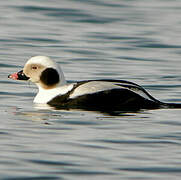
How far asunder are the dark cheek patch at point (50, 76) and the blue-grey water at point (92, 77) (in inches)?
17.4

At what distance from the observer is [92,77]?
14.9 m

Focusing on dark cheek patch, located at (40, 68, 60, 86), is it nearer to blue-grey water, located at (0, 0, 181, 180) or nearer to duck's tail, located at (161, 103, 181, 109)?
blue-grey water, located at (0, 0, 181, 180)

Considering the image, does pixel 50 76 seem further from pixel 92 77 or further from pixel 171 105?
pixel 92 77

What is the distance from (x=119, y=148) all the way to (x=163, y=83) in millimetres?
5483

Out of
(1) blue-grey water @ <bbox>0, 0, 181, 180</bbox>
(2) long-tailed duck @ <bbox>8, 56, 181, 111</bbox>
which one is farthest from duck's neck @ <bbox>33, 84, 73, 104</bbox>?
(1) blue-grey water @ <bbox>0, 0, 181, 180</bbox>

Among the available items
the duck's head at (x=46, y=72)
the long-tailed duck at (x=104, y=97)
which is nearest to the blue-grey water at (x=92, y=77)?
the long-tailed duck at (x=104, y=97)

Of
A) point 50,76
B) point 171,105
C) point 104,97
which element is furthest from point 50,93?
point 171,105

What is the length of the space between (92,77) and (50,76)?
2.52m

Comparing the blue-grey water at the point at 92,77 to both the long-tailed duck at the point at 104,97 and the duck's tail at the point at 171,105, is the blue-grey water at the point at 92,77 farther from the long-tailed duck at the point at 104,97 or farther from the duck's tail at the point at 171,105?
the long-tailed duck at the point at 104,97

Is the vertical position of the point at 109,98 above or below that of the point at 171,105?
above

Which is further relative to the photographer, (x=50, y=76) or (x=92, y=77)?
(x=92, y=77)

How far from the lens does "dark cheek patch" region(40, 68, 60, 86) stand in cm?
1242

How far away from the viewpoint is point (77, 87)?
11969 mm

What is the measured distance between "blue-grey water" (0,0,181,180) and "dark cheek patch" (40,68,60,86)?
0.44 m
